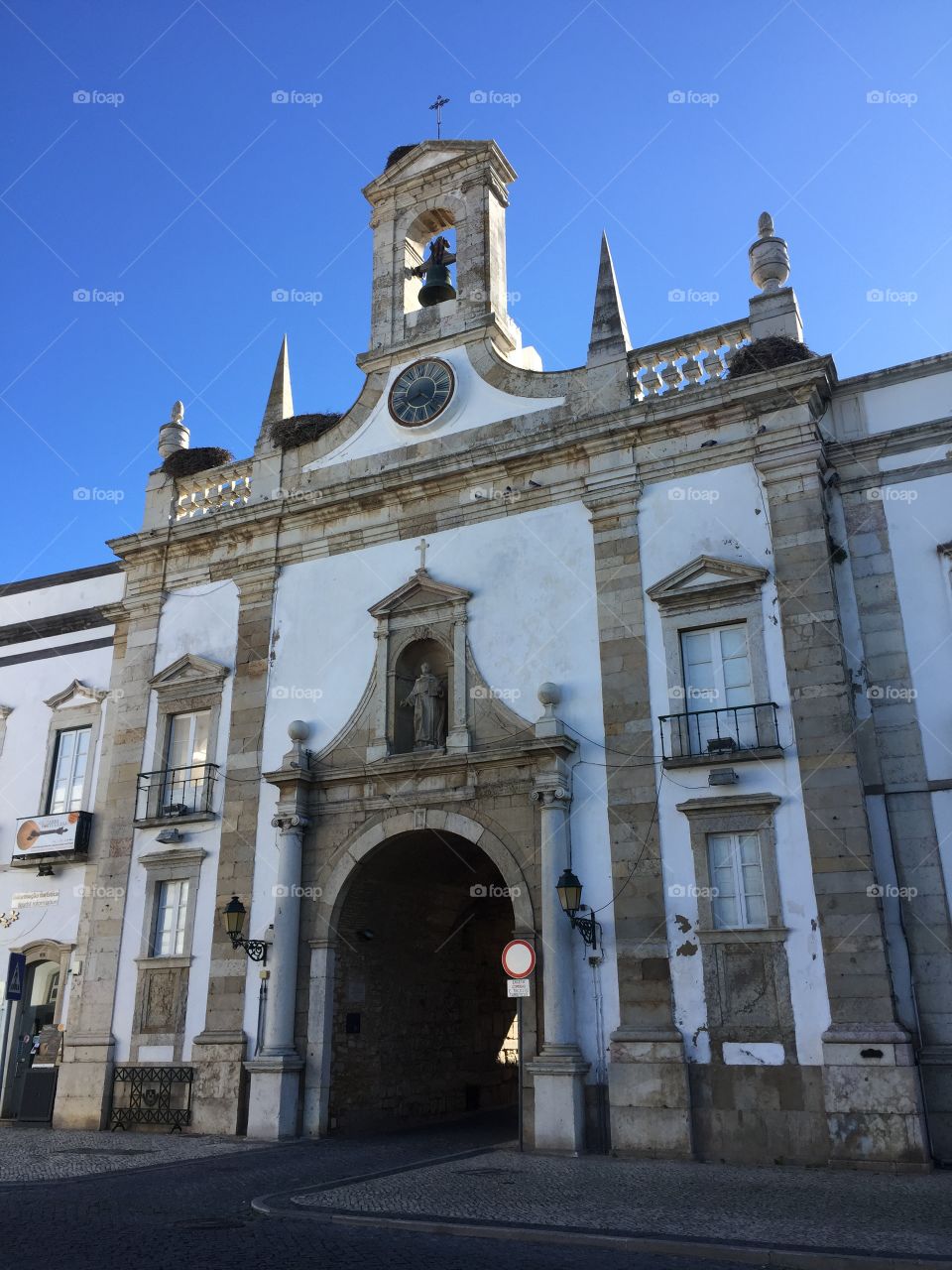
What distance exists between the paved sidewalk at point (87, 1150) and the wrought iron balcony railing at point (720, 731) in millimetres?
7059

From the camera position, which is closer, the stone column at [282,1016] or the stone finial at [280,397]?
the stone column at [282,1016]

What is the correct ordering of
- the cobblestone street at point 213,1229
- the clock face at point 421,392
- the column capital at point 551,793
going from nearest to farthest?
1. the cobblestone street at point 213,1229
2. the column capital at point 551,793
3. the clock face at point 421,392

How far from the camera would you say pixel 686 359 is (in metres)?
15.2

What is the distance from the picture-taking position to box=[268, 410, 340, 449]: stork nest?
1791cm

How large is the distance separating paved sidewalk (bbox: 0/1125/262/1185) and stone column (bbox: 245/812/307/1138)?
464 millimetres

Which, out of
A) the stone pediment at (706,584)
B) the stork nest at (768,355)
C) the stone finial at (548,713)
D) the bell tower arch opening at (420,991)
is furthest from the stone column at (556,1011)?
the stork nest at (768,355)

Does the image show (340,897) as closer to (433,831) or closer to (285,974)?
(285,974)

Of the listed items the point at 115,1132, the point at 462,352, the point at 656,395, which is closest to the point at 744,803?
the point at 656,395

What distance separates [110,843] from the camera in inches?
664

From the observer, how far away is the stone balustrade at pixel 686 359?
48.9 feet

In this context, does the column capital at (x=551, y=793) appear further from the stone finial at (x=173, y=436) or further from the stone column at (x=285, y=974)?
the stone finial at (x=173, y=436)

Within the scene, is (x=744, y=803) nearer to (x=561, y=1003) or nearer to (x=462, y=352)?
(x=561, y=1003)

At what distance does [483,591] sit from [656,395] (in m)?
3.62

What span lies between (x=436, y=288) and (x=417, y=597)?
576cm
